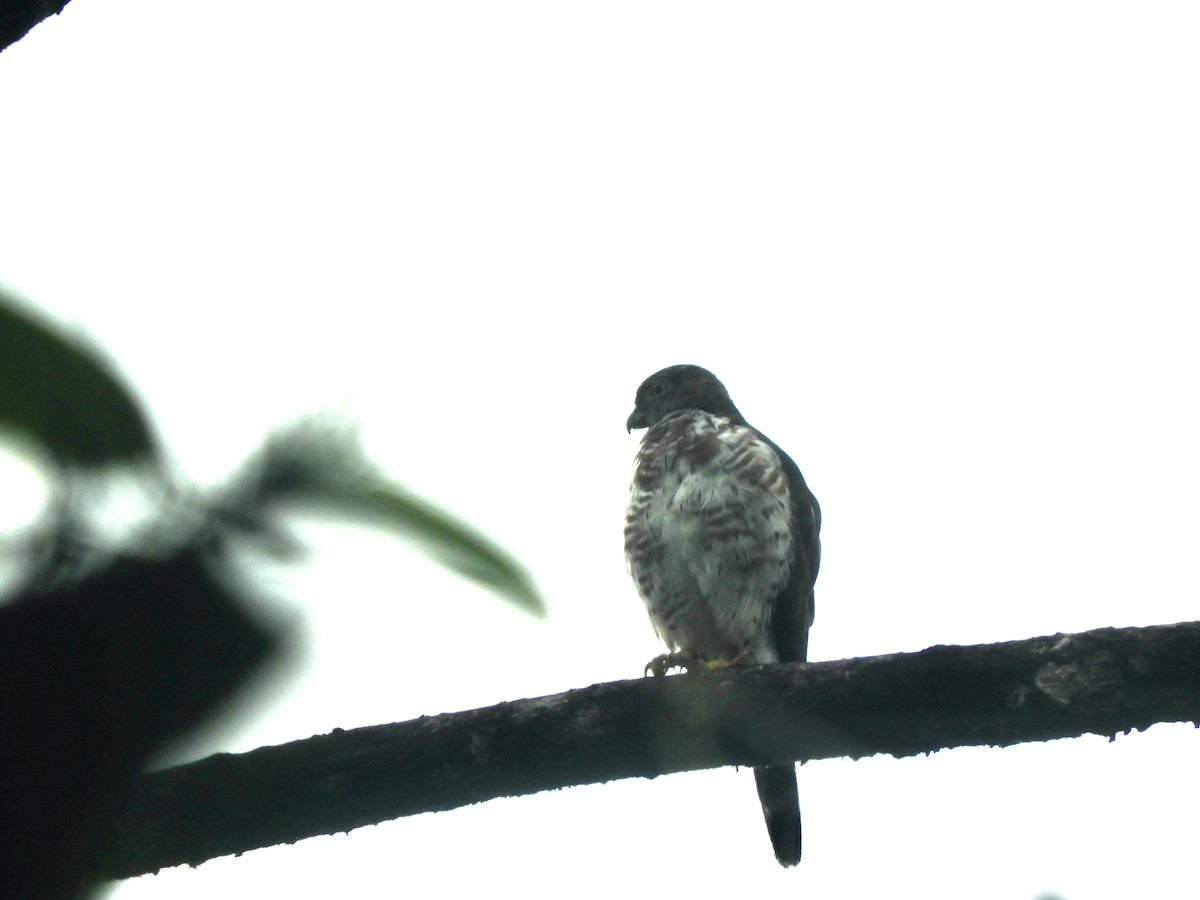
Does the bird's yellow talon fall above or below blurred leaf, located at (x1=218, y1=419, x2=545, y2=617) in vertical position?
above

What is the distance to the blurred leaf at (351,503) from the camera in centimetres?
84

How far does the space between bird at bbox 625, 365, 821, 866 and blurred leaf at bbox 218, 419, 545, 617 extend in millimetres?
5109

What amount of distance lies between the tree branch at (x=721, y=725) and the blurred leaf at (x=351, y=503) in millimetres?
1958

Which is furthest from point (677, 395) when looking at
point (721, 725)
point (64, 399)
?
point (64, 399)

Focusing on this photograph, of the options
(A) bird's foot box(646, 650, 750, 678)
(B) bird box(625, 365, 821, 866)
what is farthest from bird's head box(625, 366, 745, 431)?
(A) bird's foot box(646, 650, 750, 678)

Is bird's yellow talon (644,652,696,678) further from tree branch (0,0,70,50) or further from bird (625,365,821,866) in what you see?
tree branch (0,0,70,50)

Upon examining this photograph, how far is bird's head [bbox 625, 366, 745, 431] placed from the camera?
24.9 ft

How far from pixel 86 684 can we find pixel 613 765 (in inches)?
95.7

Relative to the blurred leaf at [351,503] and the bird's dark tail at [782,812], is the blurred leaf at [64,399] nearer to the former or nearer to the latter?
the blurred leaf at [351,503]

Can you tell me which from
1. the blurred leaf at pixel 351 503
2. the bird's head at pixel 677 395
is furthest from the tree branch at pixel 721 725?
the bird's head at pixel 677 395

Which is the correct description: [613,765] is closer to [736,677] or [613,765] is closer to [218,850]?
[736,677]

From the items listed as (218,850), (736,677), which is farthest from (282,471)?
(736,677)

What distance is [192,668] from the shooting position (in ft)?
2.89

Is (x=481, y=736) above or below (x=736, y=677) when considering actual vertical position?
below
